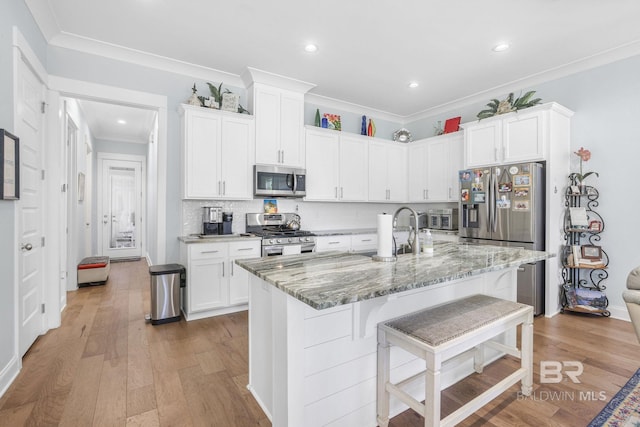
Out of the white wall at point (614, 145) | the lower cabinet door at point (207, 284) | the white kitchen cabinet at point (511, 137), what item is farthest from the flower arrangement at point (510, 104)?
the lower cabinet door at point (207, 284)

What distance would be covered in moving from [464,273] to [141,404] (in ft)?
6.67

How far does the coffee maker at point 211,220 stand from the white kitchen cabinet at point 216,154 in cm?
15

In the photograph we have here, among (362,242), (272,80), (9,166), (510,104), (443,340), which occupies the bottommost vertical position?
(443,340)

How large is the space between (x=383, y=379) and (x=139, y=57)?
12.8 ft

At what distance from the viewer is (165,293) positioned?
3.20 metres

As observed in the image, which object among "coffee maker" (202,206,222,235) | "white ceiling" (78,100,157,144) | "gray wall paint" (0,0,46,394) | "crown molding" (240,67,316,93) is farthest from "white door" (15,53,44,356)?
"crown molding" (240,67,316,93)

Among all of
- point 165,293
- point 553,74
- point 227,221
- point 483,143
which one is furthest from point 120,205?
point 553,74

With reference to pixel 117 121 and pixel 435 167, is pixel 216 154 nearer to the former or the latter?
pixel 435 167

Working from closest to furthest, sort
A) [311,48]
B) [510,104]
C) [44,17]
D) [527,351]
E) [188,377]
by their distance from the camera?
[527,351], [188,377], [44,17], [311,48], [510,104]

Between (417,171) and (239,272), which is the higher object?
(417,171)

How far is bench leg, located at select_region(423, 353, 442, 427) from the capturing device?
134 cm

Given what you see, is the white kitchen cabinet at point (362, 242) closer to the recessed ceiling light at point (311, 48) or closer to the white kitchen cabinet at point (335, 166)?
the white kitchen cabinet at point (335, 166)

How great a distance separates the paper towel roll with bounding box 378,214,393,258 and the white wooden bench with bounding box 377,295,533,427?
0.37m

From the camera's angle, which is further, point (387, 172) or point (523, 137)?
point (387, 172)
